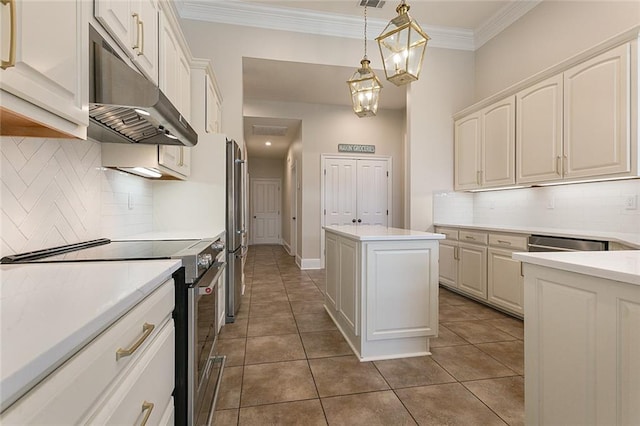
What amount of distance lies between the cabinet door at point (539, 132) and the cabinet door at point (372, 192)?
9.07ft

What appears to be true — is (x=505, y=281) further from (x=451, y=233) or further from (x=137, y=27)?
(x=137, y=27)

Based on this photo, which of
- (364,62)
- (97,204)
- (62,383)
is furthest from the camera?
(364,62)

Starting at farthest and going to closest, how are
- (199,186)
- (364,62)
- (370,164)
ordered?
(370,164), (199,186), (364,62)

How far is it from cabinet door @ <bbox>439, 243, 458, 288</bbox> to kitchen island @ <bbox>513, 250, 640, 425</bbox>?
8.52ft

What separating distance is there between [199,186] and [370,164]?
3822 mm

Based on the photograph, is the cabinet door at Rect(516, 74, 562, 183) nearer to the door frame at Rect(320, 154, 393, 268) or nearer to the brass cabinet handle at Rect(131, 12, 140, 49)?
the door frame at Rect(320, 154, 393, 268)

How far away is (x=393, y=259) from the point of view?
2.26 m

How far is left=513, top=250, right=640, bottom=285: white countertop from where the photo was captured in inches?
37.5

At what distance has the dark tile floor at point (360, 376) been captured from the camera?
1642 millimetres

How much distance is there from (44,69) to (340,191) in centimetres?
511

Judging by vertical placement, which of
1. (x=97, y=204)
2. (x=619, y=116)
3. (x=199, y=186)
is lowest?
(x=97, y=204)

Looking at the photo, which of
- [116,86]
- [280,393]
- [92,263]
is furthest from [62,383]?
[280,393]

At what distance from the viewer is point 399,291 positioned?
89.2 inches

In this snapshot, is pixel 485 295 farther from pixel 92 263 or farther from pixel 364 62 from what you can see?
pixel 92 263
